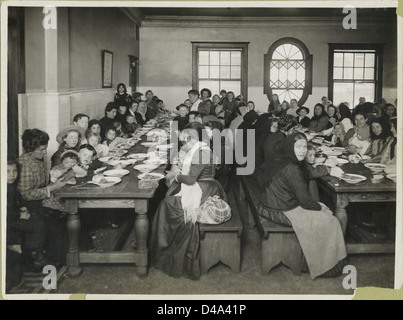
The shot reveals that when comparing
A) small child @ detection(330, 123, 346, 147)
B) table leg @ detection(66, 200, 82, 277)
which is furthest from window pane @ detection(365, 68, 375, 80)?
table leg @ detection(66, 200, 82, 277)

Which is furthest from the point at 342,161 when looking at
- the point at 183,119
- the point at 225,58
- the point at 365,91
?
the point at 225,58

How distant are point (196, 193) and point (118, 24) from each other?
4.87 metres

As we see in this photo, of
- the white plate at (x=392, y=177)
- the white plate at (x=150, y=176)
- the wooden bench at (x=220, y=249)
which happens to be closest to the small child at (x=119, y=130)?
the white plate at (x=150, y=176)

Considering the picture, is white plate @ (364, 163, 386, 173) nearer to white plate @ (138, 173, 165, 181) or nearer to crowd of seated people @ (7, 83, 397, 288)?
crowd of seated people @ (7, 83, 397, 288)

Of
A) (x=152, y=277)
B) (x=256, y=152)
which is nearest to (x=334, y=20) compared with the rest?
(x=256, y=152)

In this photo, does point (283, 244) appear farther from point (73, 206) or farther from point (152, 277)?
point (73, 206)

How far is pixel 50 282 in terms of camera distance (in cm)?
293

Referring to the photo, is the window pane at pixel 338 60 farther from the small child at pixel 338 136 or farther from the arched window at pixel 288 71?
the small child at pixel 338 136

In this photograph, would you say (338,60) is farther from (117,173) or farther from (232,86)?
(117,173)

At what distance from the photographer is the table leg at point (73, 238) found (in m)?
3.00

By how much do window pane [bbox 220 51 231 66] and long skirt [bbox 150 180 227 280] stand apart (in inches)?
233

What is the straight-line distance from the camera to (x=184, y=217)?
10.3 ft

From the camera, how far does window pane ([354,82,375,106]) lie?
21.2 ft

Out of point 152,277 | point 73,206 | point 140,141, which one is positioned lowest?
point 152,277
